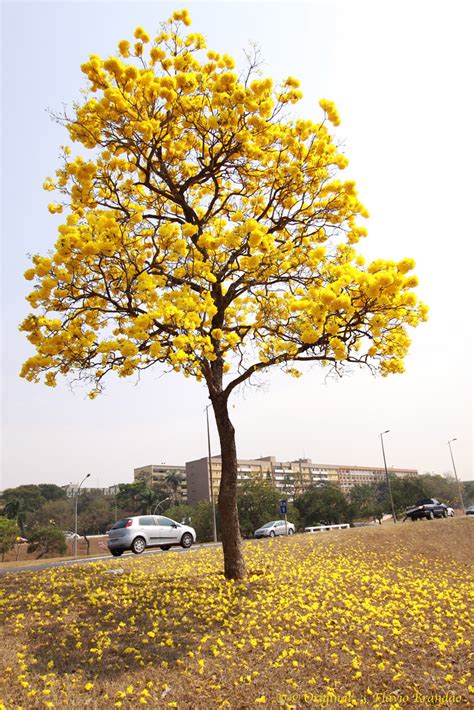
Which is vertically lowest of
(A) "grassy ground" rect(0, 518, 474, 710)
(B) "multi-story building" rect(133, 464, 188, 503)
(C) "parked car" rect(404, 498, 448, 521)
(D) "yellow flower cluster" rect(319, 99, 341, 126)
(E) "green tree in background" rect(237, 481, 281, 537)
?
(A) "grassy ground" rect(0, 518, 474, 710)

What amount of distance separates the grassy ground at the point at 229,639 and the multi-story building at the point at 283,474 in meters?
89.8

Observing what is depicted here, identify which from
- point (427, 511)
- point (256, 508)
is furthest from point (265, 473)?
point (427, 511)

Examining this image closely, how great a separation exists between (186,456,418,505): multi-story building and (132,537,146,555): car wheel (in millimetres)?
81938

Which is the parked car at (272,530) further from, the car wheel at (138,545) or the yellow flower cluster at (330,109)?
the yellow flower cluster at (330,109)

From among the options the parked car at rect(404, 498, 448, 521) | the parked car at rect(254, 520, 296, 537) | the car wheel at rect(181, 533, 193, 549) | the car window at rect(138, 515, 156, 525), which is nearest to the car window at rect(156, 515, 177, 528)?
the car window at rect(138, 515, 156, 525)

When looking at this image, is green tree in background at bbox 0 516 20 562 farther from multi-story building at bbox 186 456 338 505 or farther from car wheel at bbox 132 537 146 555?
multi-story building at bbox 186 456 338 505

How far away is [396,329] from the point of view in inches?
399

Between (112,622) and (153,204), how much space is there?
Answer: 9087 mm

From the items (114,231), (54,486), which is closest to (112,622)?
(114,231)

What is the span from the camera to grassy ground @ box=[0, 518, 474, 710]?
629cm

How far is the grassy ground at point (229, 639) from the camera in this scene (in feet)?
20.6

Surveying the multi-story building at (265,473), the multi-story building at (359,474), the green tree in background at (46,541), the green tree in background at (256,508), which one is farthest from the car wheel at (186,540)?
the multi-story building at (359,474)

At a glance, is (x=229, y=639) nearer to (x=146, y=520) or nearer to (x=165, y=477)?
(x=146, y=520)

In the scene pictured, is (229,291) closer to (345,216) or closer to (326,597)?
(345,216)
